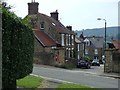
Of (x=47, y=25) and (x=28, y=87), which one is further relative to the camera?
(x=47, y=25)

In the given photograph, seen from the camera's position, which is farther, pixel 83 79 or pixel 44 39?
pixel 44 39

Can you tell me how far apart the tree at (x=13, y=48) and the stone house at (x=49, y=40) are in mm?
28831

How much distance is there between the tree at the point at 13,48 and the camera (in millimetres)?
11125

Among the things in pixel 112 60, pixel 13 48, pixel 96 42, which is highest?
pixel 96 42

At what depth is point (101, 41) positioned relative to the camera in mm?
103188

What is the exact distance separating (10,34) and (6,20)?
26.9 inches

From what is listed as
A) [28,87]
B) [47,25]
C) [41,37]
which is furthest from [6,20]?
[47,25]

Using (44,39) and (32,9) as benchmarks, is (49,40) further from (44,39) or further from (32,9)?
(32,9)

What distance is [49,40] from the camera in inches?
2039

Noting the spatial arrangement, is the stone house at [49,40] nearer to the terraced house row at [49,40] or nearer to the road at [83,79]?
the terraced house row at [49,40]

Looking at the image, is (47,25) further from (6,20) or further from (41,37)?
(6,20)

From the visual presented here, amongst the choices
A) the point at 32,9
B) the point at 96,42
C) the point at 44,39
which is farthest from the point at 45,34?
the point at 96,42

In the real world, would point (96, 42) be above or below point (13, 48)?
above

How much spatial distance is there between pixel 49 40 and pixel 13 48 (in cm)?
3986
